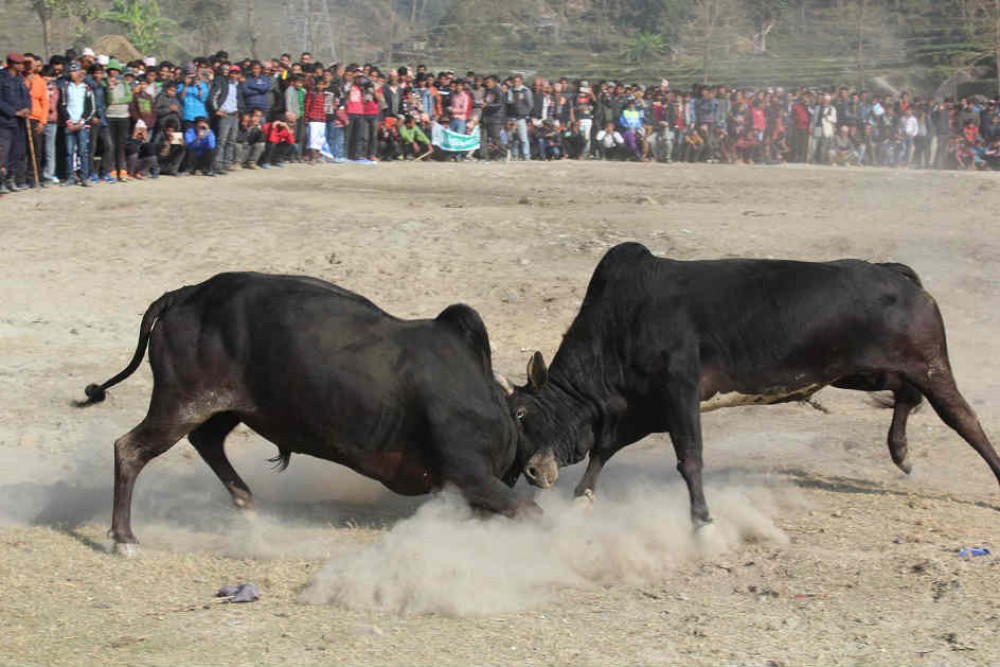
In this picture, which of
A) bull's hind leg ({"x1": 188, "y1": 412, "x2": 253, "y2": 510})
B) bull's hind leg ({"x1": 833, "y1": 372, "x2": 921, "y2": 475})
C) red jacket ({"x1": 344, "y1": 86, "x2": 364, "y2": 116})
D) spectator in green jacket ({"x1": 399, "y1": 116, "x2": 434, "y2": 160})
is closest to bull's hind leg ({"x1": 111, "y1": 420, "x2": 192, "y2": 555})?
bull's hind leg ({"x1": 188, "y1": 412, "x2": 253, "y2": 510})

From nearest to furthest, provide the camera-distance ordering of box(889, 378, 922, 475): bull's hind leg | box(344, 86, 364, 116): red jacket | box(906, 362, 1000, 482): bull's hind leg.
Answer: box(906, 362, 1000, 482): bull's hind leg
box(889, 378, 922, 475): bull's hind leg
box(344, 86, 364, 116): red jacket

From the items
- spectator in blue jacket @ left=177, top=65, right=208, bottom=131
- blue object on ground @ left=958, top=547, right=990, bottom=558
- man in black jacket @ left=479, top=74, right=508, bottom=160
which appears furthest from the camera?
man in black jacket @ left=479, top=74, right=508, bottom=160

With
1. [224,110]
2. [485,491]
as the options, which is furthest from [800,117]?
[485,491]

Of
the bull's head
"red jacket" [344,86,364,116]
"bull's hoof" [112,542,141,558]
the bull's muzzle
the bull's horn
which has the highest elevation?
"red jacket" [344,86,364,116]

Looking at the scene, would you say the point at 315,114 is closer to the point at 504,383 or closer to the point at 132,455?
the point at 504,383

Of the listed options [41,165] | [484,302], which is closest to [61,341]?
[484,302]

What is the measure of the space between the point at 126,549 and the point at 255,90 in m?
16.0

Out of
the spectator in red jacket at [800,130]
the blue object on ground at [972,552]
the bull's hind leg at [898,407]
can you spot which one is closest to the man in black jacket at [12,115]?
the bull's hind leg at [898,407]

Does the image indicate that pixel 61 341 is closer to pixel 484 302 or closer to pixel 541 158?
pixel 484 302

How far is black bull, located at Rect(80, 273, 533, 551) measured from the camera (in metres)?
7.10

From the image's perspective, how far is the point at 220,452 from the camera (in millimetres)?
7957

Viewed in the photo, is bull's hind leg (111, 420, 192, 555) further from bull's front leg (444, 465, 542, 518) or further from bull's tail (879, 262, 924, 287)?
bull's tail (879, 262, 924, 287)

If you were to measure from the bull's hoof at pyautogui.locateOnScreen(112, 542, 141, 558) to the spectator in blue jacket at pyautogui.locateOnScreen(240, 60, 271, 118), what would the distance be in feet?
51.5

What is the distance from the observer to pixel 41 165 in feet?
61.4
